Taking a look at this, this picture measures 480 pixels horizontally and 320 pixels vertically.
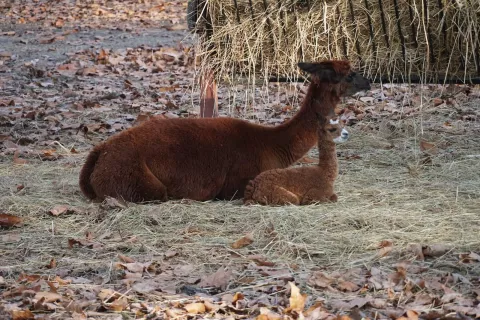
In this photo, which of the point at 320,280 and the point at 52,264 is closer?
the point at 320,280

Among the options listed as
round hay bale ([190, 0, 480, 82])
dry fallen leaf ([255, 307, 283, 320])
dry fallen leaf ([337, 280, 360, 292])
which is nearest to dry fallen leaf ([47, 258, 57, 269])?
dry fallen leaf ([255, 307, 283, 320])

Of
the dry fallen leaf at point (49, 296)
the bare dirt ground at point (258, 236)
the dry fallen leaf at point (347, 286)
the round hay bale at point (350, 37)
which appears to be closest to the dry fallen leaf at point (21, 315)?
the bare dirt ground at point (258, 236)

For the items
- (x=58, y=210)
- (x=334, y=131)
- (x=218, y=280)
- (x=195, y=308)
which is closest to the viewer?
(x=195, y=308)

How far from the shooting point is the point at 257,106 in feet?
35.6

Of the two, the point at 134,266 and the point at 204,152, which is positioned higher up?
the point at 204,152

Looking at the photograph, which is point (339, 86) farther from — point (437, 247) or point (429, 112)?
point (429, 112)

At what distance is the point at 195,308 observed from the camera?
4.23m

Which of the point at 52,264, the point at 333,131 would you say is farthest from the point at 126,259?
the point at 333,131

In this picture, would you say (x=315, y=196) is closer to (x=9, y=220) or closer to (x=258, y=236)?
(x=258, y=236)

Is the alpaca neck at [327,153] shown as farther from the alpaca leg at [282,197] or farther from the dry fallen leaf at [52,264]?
the dry fallen leaf at [52,264]

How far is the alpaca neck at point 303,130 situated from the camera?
6.70m

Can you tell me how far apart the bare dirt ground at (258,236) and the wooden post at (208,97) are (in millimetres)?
1125

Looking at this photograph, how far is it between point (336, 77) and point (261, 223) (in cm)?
158

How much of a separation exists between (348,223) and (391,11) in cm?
279
